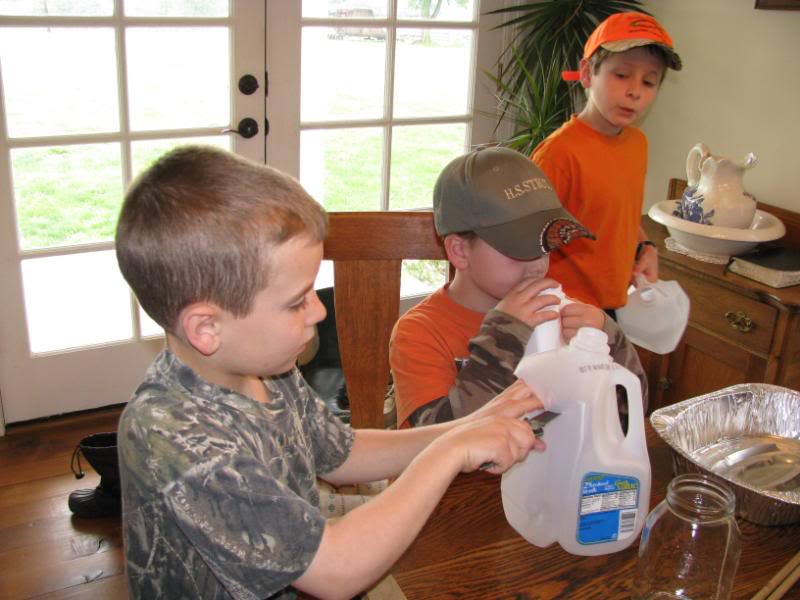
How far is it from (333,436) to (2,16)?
1842 mm

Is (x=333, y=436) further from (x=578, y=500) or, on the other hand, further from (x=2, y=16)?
(x=2, y=16)

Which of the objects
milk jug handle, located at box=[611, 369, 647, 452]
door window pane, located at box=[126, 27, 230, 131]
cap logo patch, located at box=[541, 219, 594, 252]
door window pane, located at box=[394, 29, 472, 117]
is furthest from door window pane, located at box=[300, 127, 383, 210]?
milk jug handle, located at box=[611, 369, 647, 452]

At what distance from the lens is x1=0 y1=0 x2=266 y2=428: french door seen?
239 centimetres

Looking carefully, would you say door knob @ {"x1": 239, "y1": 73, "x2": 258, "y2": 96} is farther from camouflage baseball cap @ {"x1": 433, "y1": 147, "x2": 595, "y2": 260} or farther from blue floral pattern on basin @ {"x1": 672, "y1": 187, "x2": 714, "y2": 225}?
camouflage baseball cap @ {"x1": 433, "y1": 147, "x2": 595, "y2": 260}

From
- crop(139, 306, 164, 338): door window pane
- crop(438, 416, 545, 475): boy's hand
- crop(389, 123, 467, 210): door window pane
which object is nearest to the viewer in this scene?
crop(438, 416, 545, 475): boy's hand

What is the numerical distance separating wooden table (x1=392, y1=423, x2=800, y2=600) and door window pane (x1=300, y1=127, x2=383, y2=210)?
2007 mm

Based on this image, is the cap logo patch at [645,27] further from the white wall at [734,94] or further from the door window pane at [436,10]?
the door window pane at [436,10]

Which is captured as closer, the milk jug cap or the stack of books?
the milk jug cap

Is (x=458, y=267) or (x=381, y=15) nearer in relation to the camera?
(x=458, y=267)

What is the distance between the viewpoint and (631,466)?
0.92 metres

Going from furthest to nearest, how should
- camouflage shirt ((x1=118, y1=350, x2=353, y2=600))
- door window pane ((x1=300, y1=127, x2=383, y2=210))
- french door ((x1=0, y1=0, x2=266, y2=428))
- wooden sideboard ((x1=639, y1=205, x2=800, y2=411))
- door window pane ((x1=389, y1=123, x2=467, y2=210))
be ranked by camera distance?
door window pane ((x1=389, y1=123, x2=467, y2=210)) < door window pane ((x1=300, y1=127, x2=383, y2=210)) < french door ((x1=0, y1=0, x2=266, y2=428)) < wooden sideboard ((x1=639, y1=205, x2=800, y2=411)) < camouflage shirt ((x1=118, y1=350, x2=353, y2=600))

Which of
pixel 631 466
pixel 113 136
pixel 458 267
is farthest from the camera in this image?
pixel 113 136

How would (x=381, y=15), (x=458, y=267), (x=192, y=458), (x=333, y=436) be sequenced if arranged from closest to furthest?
(x=192, y=458), (x=333, y=436), (x=458, y=267), (x=381, y=15)

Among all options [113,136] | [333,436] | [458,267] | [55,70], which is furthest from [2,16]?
[333,436]
